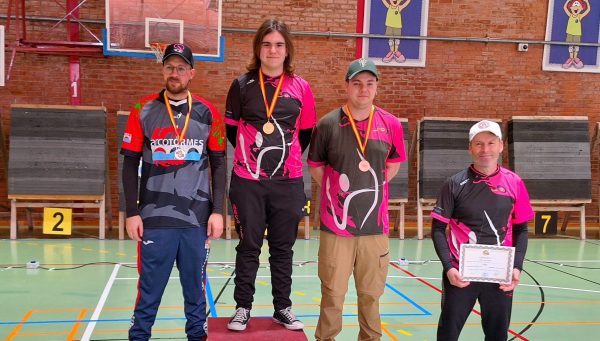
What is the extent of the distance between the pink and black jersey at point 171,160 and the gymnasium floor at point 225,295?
1089 mm

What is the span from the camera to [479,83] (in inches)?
309

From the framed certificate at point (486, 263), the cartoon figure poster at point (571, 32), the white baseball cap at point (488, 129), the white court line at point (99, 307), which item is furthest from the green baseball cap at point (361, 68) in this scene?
the cartoon figure poster at point (571, 32)

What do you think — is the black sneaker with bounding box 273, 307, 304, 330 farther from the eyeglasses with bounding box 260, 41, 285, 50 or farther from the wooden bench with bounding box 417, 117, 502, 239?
the wooden bench with bounding box 417, 117, 502, 239

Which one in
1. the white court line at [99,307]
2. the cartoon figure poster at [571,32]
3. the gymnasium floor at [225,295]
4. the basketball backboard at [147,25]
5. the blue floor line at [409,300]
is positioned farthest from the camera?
the cartoon figure poster at [571,32]

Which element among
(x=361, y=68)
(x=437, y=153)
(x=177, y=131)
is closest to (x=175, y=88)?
(x=177, y=131)

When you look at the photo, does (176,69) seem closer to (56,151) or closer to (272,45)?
(272,45)

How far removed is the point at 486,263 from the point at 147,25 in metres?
5.34

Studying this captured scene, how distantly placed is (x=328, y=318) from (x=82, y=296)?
2381mm

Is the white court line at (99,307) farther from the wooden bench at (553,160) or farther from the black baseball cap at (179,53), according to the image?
the wooden bench at (553,160)

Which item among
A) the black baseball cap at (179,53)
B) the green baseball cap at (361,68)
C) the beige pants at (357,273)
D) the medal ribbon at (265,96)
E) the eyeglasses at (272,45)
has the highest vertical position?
the eyeglasses at (272,45)

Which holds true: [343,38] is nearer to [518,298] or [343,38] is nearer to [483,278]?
[518,298]

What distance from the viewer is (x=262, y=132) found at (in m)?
2.41

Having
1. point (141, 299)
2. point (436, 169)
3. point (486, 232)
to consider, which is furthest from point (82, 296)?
point (436, 169)

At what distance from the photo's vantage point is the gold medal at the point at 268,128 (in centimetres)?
240
